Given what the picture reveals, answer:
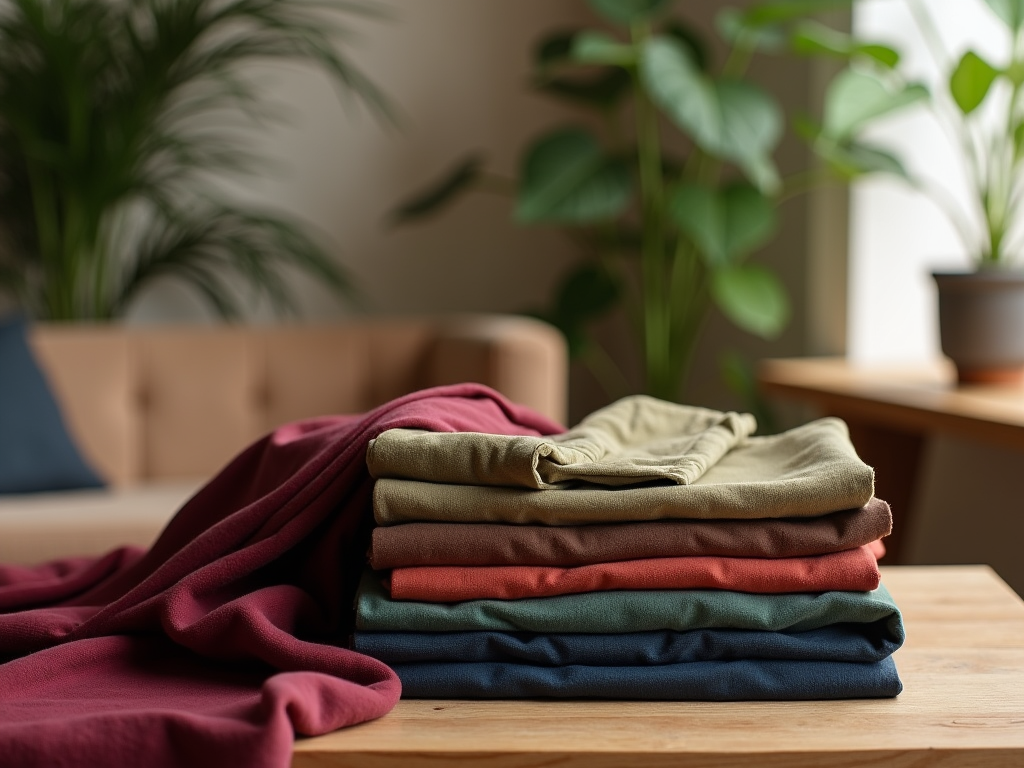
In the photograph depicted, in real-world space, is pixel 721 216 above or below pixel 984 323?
above

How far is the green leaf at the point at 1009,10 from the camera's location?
6.23 feet

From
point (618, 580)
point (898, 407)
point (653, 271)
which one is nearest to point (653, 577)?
point (618, 580)

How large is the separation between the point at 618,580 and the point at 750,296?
1.83m

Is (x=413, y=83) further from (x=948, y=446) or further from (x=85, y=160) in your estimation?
(x=948, y=446)

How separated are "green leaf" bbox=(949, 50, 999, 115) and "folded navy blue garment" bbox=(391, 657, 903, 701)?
1.38 metres

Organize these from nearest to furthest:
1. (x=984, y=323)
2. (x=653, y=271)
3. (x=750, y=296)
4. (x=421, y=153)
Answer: (x=984, y=323) < (x=750, y=296) < (x=653, y=271) < (x=421, y=153)

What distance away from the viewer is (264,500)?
0.84 m

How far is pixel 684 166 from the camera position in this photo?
3025mm

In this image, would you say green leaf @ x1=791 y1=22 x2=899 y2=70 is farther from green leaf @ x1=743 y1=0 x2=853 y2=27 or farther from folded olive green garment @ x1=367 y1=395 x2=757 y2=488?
folded olive green garment @ x1=367 y1=395 x2=757 y2=488

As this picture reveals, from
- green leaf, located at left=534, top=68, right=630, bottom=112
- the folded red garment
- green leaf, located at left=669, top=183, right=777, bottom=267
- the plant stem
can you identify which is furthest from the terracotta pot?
the folded red garment

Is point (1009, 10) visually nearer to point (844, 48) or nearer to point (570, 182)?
point (844, 48)

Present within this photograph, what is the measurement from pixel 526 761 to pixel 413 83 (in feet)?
9.61

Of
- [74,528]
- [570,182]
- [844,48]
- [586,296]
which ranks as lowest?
[74,528]

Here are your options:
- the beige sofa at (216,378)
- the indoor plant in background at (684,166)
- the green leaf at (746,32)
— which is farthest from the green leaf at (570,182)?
the green leaf at (746,32)
